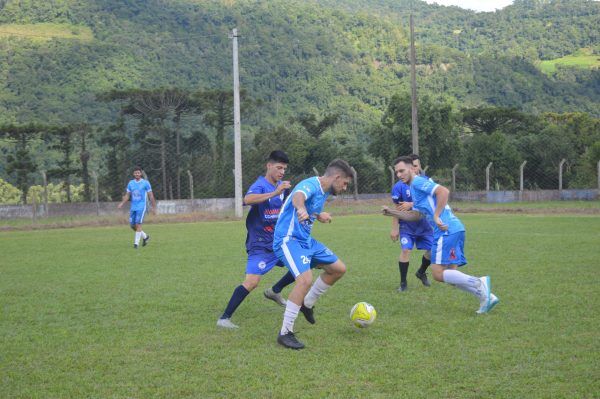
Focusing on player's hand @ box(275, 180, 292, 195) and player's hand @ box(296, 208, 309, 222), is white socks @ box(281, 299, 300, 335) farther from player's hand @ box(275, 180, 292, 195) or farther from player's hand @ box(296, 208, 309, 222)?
player's hand @ box(275, 180, 292, 195)

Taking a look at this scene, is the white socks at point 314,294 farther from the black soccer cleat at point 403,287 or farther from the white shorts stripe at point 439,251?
the black soccer cleat at point 403,287

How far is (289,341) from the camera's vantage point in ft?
21.0

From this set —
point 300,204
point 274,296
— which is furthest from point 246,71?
point 300,204

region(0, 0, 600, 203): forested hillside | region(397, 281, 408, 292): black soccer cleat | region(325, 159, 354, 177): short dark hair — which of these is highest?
region(0, 0, 600, 203): forested hillside

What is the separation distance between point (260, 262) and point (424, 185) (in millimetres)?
2056

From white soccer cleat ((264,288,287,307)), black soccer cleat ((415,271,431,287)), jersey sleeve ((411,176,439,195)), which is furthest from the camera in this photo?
black soccer cleat ((415,271,431,287))

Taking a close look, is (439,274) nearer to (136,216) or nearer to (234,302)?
(234,302)

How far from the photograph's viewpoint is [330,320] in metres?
7.62

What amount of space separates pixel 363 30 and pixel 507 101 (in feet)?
116

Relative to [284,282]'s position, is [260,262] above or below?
above

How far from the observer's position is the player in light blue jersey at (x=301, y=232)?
6.50 meters

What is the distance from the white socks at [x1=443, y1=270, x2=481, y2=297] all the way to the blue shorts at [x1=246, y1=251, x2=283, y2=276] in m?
1.89

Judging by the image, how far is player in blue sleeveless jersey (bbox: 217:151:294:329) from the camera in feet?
24.5

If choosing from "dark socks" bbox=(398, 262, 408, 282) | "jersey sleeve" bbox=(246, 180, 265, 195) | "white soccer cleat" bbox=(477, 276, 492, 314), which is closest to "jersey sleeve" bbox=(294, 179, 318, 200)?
"jersey sleeve" bbox=(246, 180, 265, 195)
